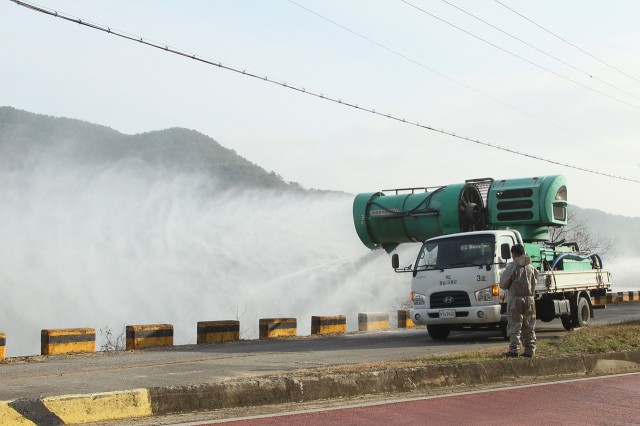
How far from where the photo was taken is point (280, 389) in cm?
813

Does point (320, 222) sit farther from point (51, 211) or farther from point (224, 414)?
point (224, 414)

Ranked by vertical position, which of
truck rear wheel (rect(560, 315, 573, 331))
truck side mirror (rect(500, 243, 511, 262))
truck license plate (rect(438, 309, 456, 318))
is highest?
truck side mirror (rect(500, 243, 511, 262))

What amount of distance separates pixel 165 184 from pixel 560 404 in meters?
48.2

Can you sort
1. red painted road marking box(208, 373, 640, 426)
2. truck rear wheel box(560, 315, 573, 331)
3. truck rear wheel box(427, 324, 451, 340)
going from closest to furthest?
red painted road marking box(208, 373, 640, 426) < truck rear wheel box(427, 324, 451, 340) < truck rear wheel box(560, 315, 573, 331)

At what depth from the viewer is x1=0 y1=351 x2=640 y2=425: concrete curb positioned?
6738 millimetres

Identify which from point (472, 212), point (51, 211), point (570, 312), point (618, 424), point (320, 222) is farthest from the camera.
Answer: point (51, 211)

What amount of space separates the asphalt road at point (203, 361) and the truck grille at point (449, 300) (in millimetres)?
761

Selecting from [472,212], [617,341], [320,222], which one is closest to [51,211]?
[320,222]

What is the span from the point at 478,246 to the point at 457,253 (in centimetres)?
45

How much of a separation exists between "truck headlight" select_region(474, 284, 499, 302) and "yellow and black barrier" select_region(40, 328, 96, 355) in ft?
24.8

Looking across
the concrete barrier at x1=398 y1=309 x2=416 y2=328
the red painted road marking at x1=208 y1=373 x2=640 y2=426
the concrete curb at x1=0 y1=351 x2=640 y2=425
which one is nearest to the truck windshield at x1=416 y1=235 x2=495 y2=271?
the concrete curb at x1=0 y1=351 x2=640 y2=425

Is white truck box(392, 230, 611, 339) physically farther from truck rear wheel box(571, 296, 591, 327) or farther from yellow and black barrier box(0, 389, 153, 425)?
yellow and black barrier box(0, 389, 153, 425)

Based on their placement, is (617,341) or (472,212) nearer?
(617,341)

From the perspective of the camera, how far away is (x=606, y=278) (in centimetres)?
1972
